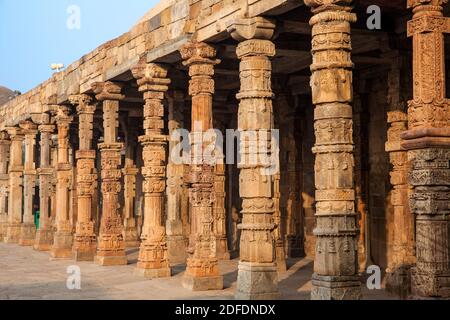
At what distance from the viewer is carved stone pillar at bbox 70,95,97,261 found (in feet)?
62.0

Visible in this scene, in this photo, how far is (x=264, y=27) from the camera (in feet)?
36.3

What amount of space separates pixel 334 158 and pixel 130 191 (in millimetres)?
16503

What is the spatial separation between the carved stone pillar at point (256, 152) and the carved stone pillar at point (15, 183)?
17.4 m

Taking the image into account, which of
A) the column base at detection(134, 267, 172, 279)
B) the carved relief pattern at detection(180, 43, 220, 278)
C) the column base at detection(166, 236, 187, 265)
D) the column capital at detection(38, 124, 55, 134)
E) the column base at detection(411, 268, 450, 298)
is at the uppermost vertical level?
the column capital at detection(38, 124, 55, 134)

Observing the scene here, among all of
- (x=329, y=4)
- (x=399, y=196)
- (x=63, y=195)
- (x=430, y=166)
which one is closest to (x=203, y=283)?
(x=399, y=196)

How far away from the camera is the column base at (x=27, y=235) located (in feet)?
84.6

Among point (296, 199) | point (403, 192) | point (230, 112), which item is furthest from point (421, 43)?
point (230, 112)

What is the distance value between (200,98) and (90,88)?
235 inches

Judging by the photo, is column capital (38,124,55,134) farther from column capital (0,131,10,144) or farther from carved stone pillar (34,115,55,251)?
column capital (0,131,10,144)

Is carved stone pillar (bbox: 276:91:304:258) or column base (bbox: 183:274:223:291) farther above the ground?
carved stone pillar (bbox: 276:91:304:258)

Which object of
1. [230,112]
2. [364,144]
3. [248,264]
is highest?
[230,112]

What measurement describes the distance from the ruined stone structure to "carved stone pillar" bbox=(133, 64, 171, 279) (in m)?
0.03

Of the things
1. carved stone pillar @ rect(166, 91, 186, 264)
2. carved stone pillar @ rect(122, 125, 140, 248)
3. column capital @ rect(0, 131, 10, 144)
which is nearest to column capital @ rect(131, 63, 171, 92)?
carved stone pillar @ rect(166, 91, 186, 264)

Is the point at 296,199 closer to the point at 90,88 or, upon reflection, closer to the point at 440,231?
the point at 90,88
